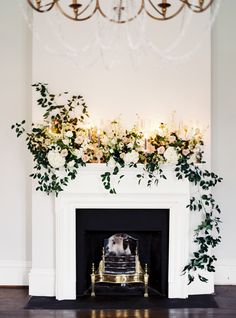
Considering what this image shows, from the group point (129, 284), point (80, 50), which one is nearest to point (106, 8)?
point (80, 50)

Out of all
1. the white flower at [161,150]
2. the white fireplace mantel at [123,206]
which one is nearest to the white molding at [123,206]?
the white fireplace mantel at [123,206]

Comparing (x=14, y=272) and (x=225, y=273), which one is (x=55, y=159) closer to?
(x=14, y=272)

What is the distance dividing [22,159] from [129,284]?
64.2 inches

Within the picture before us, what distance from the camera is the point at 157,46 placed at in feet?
14.3

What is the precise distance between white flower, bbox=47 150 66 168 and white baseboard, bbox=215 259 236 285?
197 centimetres

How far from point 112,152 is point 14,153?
122cm

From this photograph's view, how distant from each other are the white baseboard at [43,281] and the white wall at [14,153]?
15.7 inches

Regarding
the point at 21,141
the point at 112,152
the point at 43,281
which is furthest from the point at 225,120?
the point at 43,281

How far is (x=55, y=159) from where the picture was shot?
157 inches

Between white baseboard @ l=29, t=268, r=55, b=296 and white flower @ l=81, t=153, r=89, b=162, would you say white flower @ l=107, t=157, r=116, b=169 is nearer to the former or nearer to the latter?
white flower @ l=81, t=153, r=89, b=162

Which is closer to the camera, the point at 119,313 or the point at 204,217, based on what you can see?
the point at 119,313

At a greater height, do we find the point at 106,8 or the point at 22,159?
the point at 106,8

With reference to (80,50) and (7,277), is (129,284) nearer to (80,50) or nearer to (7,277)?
(7,277)

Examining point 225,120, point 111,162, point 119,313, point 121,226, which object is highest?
point 225,120
